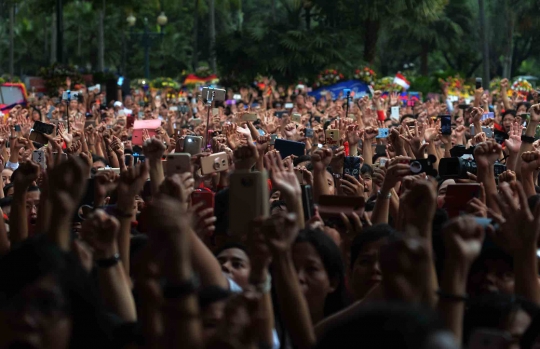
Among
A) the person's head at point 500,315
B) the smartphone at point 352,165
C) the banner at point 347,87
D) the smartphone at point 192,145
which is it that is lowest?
the person's head at point 500,315

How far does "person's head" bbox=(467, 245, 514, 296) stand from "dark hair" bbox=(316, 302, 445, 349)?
156 centimetres

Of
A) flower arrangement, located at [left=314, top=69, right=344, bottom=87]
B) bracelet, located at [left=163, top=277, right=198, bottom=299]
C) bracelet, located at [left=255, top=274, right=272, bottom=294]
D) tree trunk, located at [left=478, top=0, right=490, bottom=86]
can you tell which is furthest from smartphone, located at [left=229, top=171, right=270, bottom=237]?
tree trunk, located at [left=478, top=0, right=490, bottom=86]

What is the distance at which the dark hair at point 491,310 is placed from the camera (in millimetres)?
3783

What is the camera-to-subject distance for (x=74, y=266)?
131 inches

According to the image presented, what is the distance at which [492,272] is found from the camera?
4.44m

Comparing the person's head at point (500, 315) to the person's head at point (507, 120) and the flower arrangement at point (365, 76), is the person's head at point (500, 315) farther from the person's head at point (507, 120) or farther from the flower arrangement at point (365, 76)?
the flower arrangement at point (365, 76)

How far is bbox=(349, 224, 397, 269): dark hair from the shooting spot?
505 cm

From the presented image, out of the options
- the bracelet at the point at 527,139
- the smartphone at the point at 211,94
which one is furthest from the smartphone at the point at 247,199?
the smartphone at the point at 211,94

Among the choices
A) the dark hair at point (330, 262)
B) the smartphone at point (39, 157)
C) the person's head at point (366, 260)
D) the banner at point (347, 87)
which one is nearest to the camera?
the dark hair at point (330, 262)

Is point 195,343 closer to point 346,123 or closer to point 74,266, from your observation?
point 74,266

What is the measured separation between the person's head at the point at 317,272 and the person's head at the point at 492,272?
573 mm

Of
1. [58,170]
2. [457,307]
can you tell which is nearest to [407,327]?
[457,307]

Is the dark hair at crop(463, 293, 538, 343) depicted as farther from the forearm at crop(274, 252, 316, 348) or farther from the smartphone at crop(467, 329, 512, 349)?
the smartphone at crop(467, 329, 512, 349)

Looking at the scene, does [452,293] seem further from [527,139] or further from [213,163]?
[527,139]
